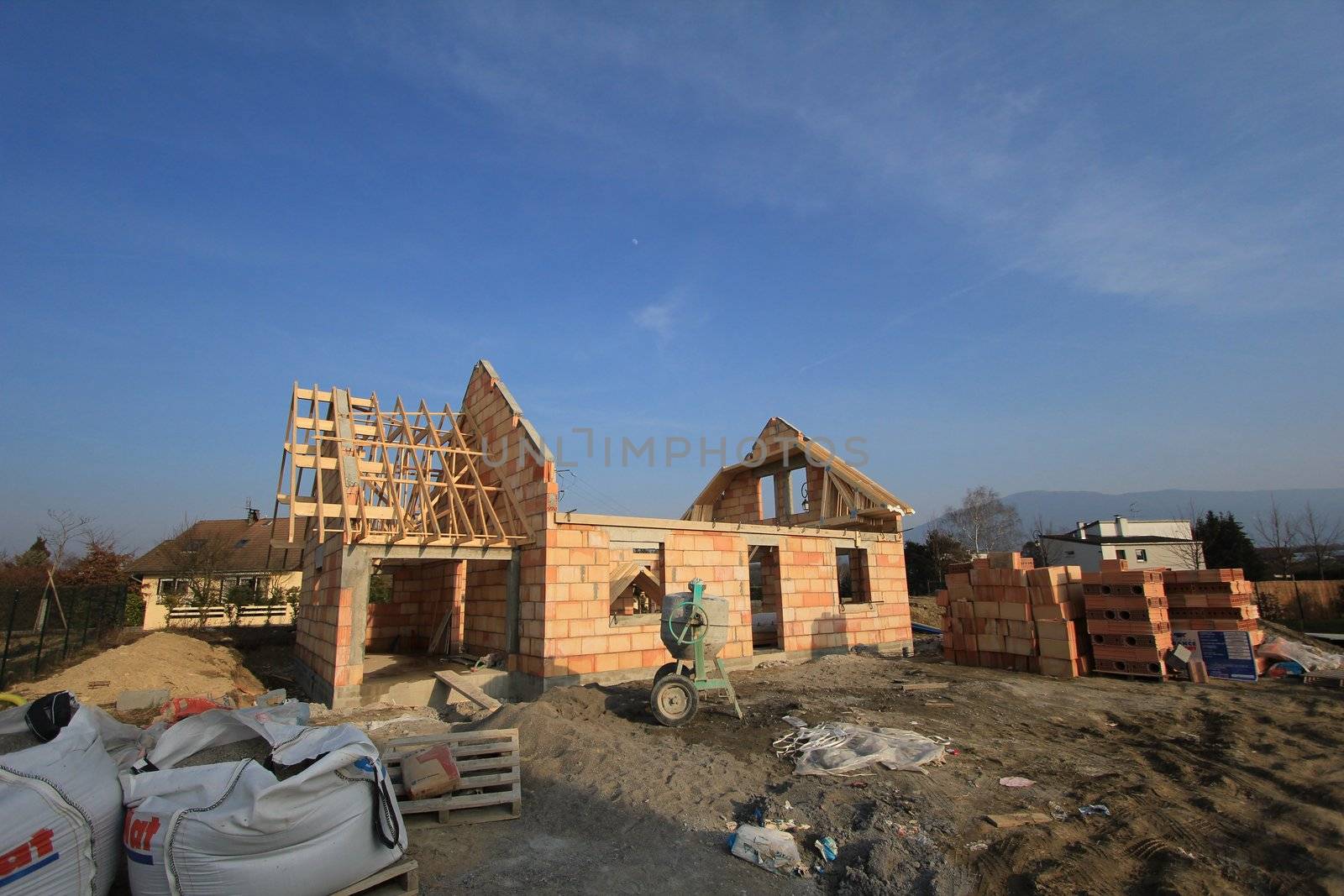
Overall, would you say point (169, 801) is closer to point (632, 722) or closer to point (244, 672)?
point (632, 722)

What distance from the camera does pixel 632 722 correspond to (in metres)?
9.10

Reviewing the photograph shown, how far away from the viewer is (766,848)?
4.98m

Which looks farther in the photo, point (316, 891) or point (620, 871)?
point (620, 871)

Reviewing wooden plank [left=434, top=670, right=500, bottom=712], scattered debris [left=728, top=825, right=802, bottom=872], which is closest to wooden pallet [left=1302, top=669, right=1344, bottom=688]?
scattered debris [left=728, top=825, right=802, bottom=872]

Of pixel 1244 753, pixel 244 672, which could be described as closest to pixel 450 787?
pixel 1244 753

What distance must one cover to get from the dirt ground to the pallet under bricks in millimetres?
2938

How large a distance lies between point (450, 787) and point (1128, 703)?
9779mm

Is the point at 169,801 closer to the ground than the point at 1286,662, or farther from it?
farther from it

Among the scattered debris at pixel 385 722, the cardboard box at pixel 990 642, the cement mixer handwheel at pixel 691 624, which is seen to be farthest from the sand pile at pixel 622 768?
the cardboard box at pixel 990 642

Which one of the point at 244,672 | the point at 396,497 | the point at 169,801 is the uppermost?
the point at 396,497

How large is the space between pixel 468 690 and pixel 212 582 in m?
21.7

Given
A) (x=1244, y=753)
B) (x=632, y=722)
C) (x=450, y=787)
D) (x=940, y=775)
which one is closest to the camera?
(x=450, y=787)

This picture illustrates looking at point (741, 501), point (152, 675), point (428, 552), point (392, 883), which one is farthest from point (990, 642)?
point (152, 675)

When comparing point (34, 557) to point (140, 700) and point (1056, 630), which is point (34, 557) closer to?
point (140, 700)
